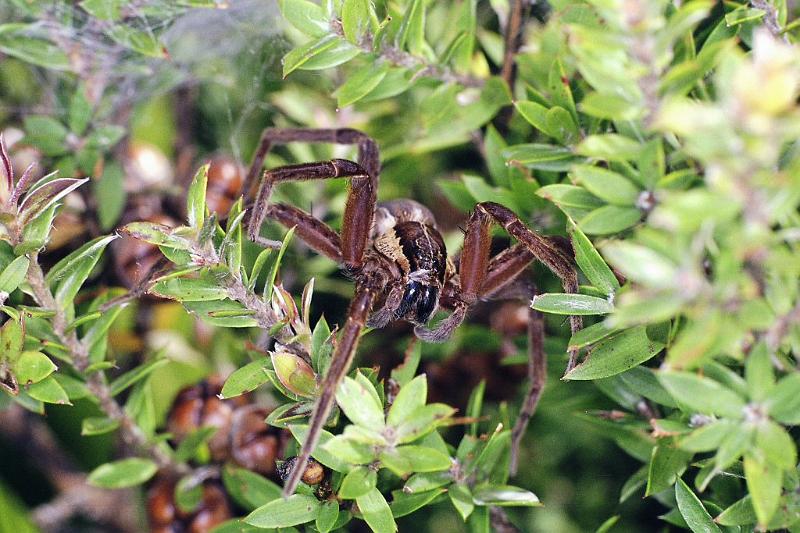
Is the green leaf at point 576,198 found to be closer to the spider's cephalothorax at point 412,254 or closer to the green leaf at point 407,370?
the green leaf at point 407,370

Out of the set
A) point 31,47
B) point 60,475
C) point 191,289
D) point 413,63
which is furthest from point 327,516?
point 31,47

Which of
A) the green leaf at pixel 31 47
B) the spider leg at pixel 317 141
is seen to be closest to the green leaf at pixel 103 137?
the green leaf at pixel 31 47

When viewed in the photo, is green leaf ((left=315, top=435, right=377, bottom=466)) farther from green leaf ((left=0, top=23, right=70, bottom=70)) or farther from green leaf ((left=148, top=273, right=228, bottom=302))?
green leaf ((left=0, top=23, right=70, bottom=70))

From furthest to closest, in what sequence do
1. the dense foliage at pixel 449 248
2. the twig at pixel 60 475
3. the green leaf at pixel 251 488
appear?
the twig at pixel 60 475 → the green leaf at pixel 251 488 → the dense foliage at pixel 449 248

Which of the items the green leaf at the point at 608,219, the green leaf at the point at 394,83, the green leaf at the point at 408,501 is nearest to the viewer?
the green leaf at the point at 608,219

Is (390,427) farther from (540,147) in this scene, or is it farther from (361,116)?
(361,116)

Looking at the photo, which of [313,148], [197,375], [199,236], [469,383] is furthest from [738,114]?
[197,375]
